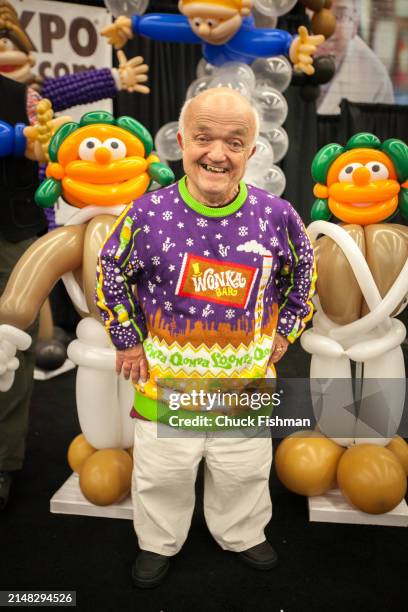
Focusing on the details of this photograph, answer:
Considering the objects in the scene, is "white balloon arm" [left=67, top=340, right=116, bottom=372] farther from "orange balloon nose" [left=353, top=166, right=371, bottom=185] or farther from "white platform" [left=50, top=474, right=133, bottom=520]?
"orange balloon nose" [left=353, top=166, right=371, bottom=185]

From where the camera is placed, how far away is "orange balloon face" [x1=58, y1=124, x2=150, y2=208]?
1.72 meters

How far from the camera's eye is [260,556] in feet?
5.35

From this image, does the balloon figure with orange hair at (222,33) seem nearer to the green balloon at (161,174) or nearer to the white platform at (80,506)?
the green balloon at (161,174)

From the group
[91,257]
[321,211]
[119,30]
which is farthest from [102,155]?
[119,30]

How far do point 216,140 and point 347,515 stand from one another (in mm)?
1278

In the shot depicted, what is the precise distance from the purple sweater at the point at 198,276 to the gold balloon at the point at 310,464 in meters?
0.53

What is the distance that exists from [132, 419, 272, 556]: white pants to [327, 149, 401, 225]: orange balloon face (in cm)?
77

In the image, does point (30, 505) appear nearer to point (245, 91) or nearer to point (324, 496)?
point (324, 496)

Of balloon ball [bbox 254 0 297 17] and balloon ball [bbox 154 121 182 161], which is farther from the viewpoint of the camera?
balloon ball [bbox 154 121 182 161]

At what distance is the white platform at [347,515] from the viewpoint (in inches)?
71.1

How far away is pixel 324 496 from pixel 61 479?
1.00 metres

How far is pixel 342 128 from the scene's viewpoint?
5035mm

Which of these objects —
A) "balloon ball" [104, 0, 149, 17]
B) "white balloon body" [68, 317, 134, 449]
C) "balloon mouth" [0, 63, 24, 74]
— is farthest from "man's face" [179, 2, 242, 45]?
"white balloon body" [68, 317, 134, 449]

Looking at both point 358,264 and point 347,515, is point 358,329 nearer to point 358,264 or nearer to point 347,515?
point 358,264
